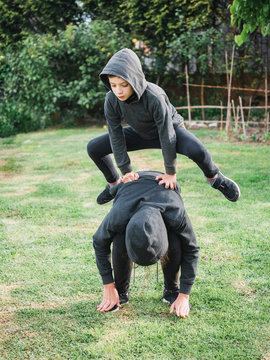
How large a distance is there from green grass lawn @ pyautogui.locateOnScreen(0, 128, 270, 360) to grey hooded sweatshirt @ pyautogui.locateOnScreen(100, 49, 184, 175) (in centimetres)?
83

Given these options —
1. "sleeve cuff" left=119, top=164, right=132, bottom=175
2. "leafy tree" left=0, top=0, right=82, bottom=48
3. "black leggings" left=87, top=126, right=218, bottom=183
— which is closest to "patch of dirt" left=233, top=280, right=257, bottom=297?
"black leggings" left=87, top=126, right=218, bottom=183

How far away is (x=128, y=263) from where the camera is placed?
2.88 meters

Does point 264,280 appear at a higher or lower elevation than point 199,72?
lower

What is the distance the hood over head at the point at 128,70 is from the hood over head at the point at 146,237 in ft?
2.54

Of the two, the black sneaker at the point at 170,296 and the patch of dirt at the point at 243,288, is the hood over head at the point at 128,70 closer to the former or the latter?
the black sneaker at the point at 170,296

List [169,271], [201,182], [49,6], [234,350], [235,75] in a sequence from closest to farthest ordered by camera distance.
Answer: [234,350], [169,271], [201,182], [235,75], [49,6]

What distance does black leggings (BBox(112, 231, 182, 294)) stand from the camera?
8.92 feet

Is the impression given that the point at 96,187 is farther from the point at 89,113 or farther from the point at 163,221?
the point at 89,113

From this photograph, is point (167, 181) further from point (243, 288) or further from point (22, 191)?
point (22, 191)

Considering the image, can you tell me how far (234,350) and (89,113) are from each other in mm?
12296

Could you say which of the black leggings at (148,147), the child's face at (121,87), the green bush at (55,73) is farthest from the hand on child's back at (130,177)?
the green bush at (55,73)

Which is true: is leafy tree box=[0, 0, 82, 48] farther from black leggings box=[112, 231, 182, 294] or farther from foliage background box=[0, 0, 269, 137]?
black leggings box=[112, 231, 182, 294]

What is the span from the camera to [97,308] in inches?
115

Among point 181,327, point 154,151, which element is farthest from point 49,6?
point 181,327
